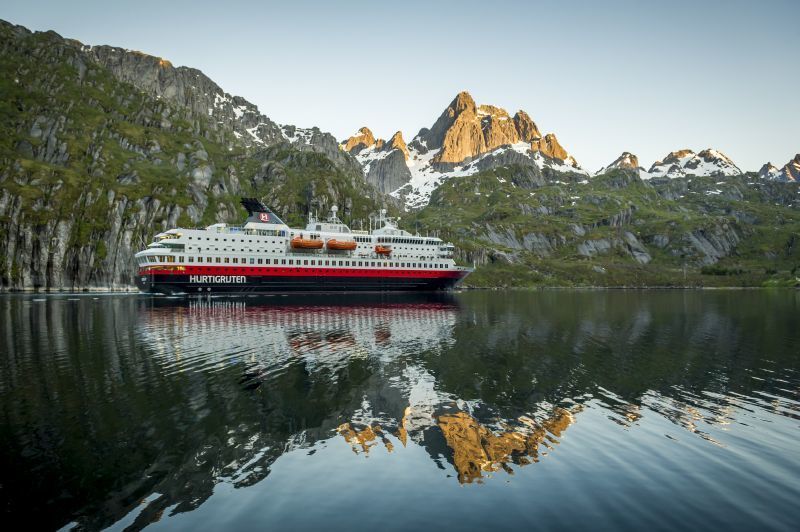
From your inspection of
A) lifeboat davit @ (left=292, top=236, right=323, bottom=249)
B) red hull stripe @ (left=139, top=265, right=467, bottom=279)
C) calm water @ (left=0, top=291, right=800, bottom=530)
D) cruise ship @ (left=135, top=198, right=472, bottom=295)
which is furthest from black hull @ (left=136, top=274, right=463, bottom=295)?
calm water @ (left=0, top=291, right=800, bottom=530)

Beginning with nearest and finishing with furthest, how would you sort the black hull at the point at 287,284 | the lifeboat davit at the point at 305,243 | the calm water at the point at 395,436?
the calm water at the point at 395,436, the black hull at the point at 287,284, the lifeboat davit at the point at 305,243

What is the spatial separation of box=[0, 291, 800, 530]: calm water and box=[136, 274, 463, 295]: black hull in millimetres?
61039

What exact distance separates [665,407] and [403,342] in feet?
74.4

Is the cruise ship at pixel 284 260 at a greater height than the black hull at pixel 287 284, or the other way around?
the cruise ship at pixel 284 260

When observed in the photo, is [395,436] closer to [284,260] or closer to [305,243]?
[284,260]

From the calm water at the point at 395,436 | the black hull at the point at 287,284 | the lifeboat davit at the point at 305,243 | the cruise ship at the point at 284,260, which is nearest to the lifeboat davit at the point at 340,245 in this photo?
the cruise ship at the point at 284,260

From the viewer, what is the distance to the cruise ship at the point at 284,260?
96938 mm

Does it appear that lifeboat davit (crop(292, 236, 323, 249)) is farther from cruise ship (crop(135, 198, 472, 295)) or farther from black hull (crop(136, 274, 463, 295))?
black hull (crop(136, 274, 463, 295))

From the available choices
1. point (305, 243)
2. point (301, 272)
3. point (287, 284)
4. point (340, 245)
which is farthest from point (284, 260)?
point (340, 245)

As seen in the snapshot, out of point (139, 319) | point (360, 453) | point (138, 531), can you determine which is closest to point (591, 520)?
point (360, 453)

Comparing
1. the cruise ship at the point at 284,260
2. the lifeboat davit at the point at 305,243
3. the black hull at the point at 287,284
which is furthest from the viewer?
the lifeboat davit at the point at 305,243

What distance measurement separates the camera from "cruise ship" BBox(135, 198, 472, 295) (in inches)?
3816

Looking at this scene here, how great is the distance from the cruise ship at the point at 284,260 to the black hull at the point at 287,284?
0.19 metres

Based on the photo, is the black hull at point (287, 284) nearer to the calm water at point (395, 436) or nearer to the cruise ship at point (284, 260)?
the cruise ship at point (284, 260)
